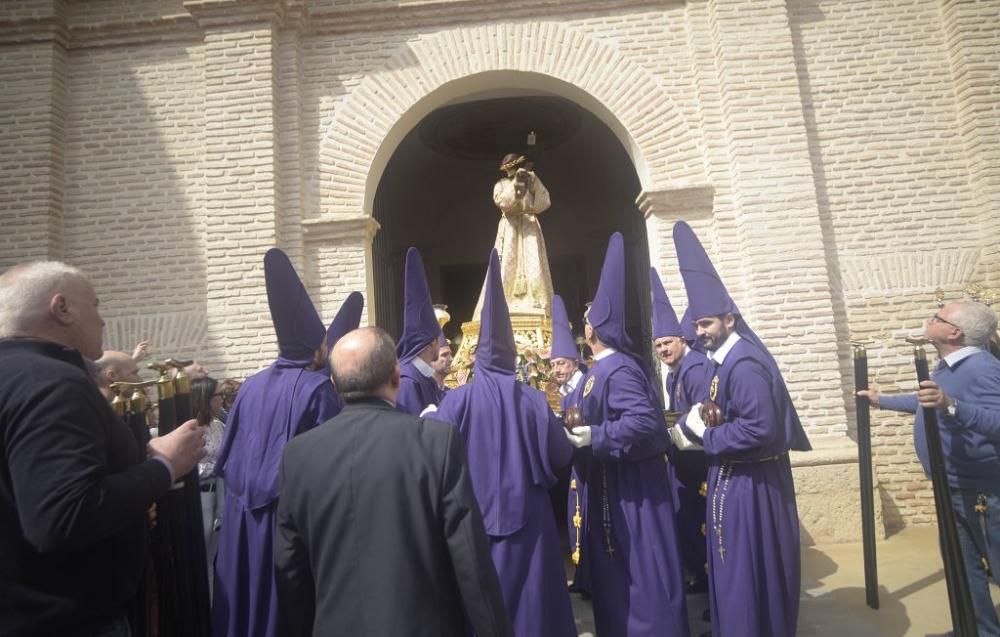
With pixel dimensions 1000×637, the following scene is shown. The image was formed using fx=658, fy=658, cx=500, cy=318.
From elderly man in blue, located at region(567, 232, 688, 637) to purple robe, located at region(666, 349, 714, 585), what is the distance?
1.05 meters

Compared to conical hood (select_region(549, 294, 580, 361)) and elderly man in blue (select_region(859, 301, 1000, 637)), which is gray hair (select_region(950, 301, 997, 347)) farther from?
conical hood (select_region(549, 294, 580, 361))

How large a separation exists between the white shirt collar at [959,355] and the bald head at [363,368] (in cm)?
316

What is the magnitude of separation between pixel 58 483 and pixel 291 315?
1780 millimetres

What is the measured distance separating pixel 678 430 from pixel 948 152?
546 cm

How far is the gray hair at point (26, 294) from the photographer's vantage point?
189 cm

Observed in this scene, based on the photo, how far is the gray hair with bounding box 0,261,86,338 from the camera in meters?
1.89

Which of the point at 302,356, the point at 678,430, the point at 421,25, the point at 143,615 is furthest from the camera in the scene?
the point at 421,25

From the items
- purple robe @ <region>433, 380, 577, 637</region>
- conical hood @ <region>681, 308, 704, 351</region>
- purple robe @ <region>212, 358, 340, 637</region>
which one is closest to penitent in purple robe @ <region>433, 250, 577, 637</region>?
purple robe @ <region>433, 380, 577, 637</region>

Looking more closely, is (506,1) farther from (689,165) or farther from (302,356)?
(302,356)

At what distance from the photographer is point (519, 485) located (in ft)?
9.75

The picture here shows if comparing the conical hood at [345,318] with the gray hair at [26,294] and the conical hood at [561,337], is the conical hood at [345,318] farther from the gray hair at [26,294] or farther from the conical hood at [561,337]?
the gray hair at [26,294]

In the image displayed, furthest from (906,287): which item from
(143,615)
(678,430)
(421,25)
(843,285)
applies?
(143,615)

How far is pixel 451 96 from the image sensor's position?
24.8 feet

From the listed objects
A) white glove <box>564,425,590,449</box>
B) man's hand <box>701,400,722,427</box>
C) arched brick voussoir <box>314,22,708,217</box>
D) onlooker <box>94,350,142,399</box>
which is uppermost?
arched brick voussoir <box>314,22,708,217</box>
